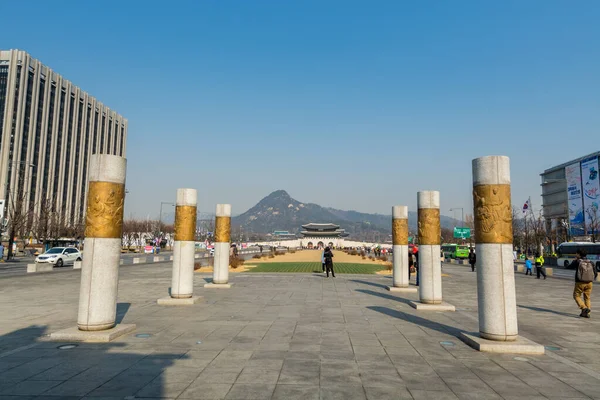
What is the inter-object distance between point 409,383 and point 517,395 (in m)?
1.40

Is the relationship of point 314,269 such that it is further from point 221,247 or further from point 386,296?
point 386,296

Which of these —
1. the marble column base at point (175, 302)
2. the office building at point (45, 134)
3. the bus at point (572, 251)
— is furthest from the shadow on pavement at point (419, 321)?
the office building at point (45, 134)

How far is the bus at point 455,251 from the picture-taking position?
178ft

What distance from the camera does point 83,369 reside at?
5.90 meters

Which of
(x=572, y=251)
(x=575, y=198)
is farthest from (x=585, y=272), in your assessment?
(x=575, y=198)

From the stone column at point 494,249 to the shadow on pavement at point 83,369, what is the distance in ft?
19.3

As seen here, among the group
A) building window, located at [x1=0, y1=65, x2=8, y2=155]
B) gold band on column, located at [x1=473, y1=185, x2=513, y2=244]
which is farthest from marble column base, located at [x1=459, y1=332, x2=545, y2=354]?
building window, located at [x1=0, y1=65, x2=8, y2=155]

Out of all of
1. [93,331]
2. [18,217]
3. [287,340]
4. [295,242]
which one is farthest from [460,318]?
[295,242]

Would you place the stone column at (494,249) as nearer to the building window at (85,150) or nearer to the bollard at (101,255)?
the bollard at (101,255)

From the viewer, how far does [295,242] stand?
438ft

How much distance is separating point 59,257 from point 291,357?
3190 centimetres

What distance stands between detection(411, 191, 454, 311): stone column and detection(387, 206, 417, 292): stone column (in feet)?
9.88

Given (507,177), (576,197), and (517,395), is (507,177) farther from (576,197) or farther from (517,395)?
(576,197)

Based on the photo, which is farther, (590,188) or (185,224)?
(590,188)
